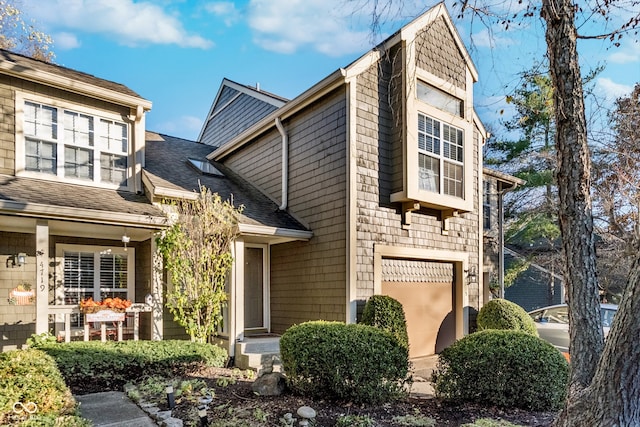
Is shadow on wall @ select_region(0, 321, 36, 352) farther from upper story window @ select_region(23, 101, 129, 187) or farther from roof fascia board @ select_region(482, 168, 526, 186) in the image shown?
roof fascia board @ select_region(482, 168, 526, 186)

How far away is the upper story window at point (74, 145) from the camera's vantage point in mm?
7875

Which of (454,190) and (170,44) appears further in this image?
(170,44)

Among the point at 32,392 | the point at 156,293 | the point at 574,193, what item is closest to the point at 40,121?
the point at 156,293

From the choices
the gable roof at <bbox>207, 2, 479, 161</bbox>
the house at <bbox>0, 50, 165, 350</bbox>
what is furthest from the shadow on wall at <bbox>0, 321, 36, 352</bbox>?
the gable roof at <bbox>207, 2, 479, 161</bbox>

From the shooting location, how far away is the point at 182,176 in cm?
984

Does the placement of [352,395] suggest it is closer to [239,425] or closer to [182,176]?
[239,425]

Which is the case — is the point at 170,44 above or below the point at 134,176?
above

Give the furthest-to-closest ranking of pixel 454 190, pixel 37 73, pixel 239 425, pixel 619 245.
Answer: pixel 619 245, pixel 454 190, pixel 37 73, pixel 239 425

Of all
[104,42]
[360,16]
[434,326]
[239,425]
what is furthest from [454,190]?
[104,42]

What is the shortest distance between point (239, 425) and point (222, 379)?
2.00 m

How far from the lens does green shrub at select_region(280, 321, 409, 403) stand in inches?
206

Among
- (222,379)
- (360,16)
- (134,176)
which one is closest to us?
(360,16)

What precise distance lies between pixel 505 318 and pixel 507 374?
3970 millimetres

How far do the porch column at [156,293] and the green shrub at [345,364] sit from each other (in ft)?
11.4
